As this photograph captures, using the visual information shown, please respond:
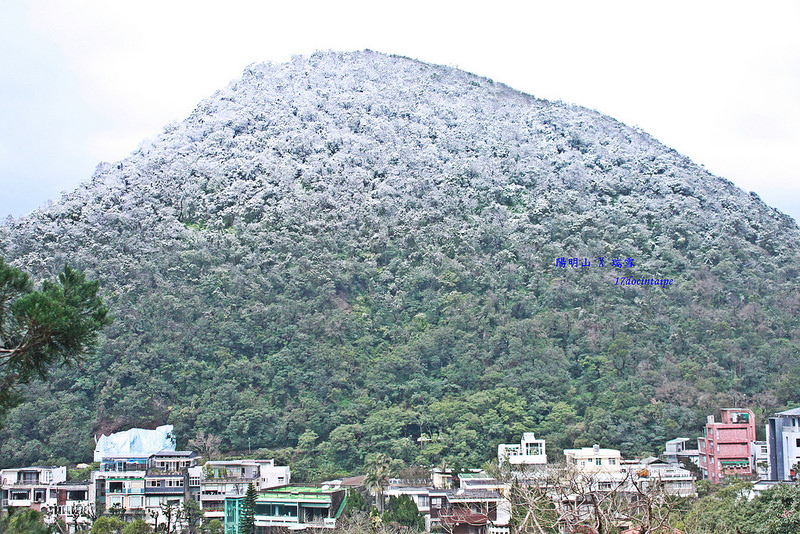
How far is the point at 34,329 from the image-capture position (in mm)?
6738

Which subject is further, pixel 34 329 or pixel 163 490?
pixel 163 490

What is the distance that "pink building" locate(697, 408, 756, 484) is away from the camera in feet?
91.3

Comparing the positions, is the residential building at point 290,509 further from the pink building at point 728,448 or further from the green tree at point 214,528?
the pink building at point 728,448

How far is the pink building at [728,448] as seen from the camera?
27828 millimetres

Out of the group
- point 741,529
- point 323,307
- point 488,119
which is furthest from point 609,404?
point 488,119

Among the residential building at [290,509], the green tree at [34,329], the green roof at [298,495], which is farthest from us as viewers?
the green roof at [298,495]

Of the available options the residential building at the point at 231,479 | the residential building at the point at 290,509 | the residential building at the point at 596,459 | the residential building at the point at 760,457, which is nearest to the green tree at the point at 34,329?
the residential building at the point at 290,509

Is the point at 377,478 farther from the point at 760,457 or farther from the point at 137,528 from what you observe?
the point at 760,457

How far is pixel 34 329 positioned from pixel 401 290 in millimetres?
35745

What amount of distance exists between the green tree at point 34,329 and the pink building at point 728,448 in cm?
2532

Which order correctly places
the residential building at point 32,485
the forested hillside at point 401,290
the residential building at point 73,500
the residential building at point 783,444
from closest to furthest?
the residential building at point 783,444
the residential building at point 73,500
the residential building at point 32,485
the forested hillside at point 401,290

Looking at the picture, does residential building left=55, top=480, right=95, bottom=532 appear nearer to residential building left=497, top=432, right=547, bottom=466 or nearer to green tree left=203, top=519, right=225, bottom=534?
green tree left=203, top=519, right=225, bottom=534

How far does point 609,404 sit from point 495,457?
5790 mm

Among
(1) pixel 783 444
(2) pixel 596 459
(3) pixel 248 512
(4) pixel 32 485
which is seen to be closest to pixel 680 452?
(2) pixel 596 459
